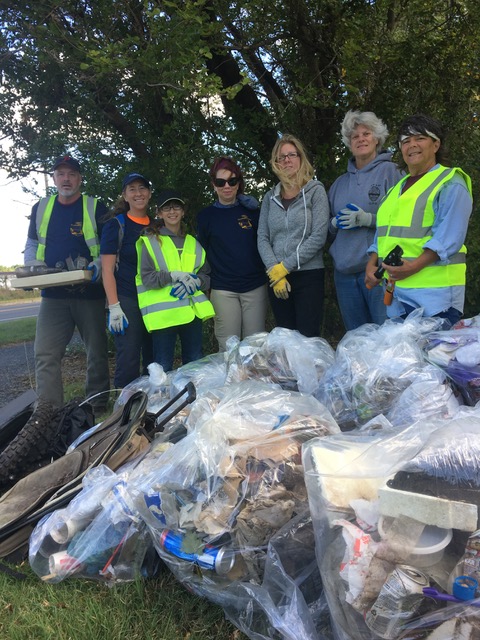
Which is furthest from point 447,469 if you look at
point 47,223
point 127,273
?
point 47,223

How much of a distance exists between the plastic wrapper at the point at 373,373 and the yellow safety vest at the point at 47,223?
2292 millimetres

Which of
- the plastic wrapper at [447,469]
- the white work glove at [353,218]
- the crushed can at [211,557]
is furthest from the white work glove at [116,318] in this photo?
the plastic wrapper at [447,469]

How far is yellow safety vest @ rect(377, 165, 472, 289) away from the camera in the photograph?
2.90 meters

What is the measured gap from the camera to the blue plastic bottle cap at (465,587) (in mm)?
1248

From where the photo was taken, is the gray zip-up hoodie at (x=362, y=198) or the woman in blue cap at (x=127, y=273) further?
the woman in blue cap at (x=127, y=273)

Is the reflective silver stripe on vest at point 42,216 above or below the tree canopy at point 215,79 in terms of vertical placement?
below

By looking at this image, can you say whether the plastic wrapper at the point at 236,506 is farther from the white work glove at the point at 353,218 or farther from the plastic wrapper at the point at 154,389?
the white work glove at the point at 353,218

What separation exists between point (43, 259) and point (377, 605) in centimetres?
359

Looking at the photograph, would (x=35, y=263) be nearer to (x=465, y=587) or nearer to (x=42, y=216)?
(x=42, y=216)

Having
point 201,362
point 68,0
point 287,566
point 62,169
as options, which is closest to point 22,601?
point 287,566

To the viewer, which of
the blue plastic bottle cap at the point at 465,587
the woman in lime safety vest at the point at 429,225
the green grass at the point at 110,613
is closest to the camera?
the blue plastic bottle cap at the point at 465,587

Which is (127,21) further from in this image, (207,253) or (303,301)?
(303,301)

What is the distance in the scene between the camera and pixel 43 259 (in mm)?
4133

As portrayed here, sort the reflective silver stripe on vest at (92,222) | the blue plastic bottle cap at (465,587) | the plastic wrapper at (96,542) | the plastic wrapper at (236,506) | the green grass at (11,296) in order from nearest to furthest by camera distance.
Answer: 1. the blue plastic bottle cap at (465,587)
2. the plastic wrapper at (236,506)
3. the plastic wrapper at (96,542)
4. the reflective silver stripe on vest at (92,222)
5. the green grass at (11,296)
